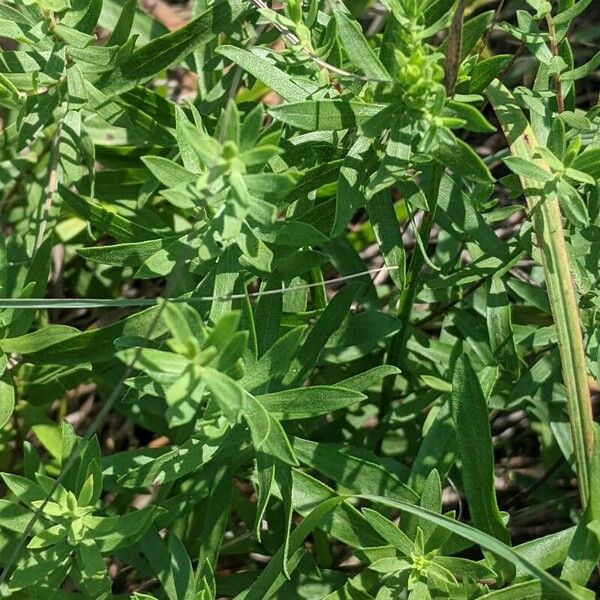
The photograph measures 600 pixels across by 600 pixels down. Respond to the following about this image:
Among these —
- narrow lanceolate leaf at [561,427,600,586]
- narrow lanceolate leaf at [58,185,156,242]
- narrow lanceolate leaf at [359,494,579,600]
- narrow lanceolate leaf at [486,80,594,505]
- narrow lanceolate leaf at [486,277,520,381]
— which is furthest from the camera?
narrow lanceolate leaf at [486,277,520,381]

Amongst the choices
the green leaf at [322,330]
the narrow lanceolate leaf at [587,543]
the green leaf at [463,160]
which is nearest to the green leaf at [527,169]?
the green leaf at [463,160]

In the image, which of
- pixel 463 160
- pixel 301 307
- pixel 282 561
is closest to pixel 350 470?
pixel 282 561

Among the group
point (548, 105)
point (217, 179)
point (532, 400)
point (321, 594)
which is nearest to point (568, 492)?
point (532, 400)

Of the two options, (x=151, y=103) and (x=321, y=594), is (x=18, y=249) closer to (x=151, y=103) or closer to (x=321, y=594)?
(x=151, y=103)

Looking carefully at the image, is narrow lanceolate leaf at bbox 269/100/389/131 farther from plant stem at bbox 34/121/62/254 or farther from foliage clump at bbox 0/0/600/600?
plant stem at bbox 34/121/62/254

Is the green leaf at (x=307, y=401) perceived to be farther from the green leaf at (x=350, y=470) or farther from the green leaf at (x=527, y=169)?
the green leaf at (x=527, y=169)

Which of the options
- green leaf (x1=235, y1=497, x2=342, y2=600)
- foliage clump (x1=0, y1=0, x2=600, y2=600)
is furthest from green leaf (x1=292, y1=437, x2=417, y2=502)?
green leaf (x1=235, y1=497, x2=342, y2=600)
